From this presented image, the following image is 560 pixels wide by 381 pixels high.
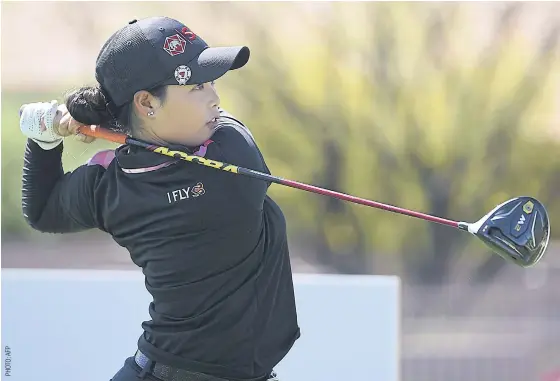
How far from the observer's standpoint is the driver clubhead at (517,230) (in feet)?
3.77

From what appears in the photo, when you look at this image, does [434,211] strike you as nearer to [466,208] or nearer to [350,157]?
[466,208]

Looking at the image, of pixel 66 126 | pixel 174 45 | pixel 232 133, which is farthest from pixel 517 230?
pixel 66 126

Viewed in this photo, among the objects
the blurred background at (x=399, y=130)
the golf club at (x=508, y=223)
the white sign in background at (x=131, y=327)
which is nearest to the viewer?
the golf club at (x=508, y=223)

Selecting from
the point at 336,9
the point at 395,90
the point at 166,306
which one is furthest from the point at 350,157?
the point at 166,306

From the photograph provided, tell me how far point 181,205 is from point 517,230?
464 millimetres

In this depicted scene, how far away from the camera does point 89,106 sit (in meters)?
1.22

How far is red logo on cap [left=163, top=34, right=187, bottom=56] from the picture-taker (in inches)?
44.7

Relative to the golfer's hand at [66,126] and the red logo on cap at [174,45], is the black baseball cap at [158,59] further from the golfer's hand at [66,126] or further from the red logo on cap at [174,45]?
the golfer's hand at [66,126]

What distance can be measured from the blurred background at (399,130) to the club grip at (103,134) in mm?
1569

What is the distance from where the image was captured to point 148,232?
1.19 meters

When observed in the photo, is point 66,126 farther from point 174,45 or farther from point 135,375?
point 135,375

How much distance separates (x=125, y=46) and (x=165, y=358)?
17.6 inches

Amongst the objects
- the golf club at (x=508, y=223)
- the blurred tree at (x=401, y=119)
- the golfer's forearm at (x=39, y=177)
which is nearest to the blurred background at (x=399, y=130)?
the blurred tree at (x=401, y=119)

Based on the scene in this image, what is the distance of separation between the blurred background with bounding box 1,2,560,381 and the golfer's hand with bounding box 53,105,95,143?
5.10ft
